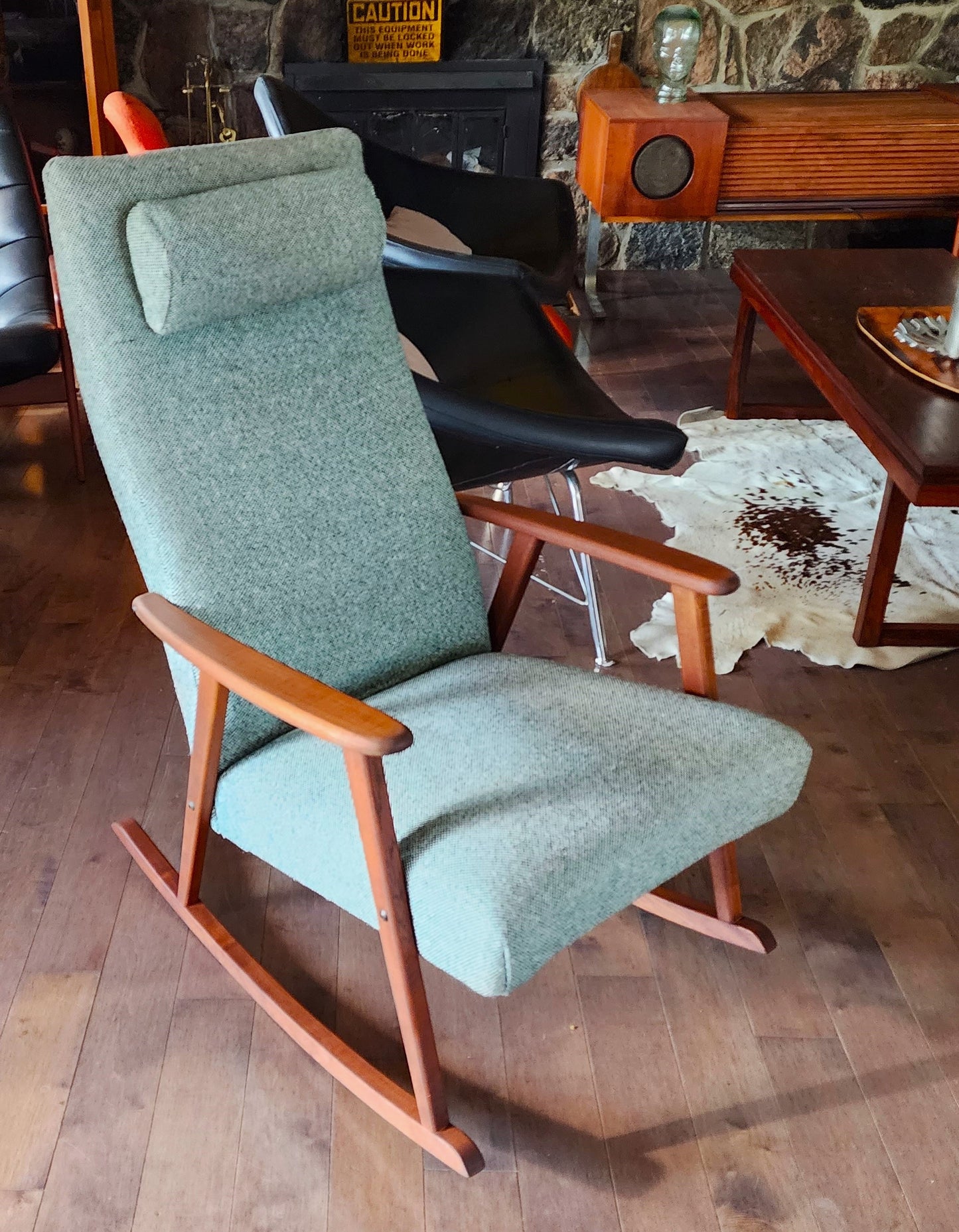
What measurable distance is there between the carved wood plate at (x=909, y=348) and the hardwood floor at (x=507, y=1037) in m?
0.63

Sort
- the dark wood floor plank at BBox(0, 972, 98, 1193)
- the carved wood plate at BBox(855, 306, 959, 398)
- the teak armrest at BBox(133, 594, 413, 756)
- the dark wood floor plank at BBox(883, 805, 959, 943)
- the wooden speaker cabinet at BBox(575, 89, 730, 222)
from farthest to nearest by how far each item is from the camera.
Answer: the wooden speaker cabinet at BBox(575, 89, 730, 222) → the carved wood plate at BBox(855, 306, 959, 398) → the dark wood floor plank at BBox(883, 805, 959, 943) → the dark wood floor plank at BBox(0, 972, 98, 1193) → the teak armrest at BBox(133, 594, 413, 756)

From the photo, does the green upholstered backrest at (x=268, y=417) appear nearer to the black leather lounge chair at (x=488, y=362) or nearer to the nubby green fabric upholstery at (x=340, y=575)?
the nubby green fabric upholstery at (x=340, y=575)

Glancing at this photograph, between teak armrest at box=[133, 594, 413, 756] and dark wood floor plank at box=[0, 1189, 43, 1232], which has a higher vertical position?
teak armrest at box=[133, 594, 413, 756]

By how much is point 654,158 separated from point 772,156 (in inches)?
15.3

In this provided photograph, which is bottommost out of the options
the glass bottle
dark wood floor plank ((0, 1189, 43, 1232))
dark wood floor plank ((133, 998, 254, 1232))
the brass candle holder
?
dark wood floor plank ((133, 998, 254, 1232))

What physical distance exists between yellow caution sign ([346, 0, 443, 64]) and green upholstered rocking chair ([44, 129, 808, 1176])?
271cm

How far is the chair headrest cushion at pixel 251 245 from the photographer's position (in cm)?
143

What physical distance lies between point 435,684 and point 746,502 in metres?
1.51

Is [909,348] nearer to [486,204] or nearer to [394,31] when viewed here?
[486,204]

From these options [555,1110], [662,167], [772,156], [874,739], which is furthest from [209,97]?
[555,1110]

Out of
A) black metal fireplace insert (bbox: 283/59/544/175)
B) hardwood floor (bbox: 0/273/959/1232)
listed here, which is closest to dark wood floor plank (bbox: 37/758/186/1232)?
hardwood floor (bbox: 0/273/959/1232)

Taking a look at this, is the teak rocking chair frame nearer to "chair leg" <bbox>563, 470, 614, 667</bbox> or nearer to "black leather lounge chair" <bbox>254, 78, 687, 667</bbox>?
"black leather lounge chair" <bbox>254, 78, 687, 667</bbox>

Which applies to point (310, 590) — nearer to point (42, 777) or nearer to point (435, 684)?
point (435, 684)

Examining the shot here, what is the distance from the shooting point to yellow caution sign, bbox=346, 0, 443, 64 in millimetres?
4004
